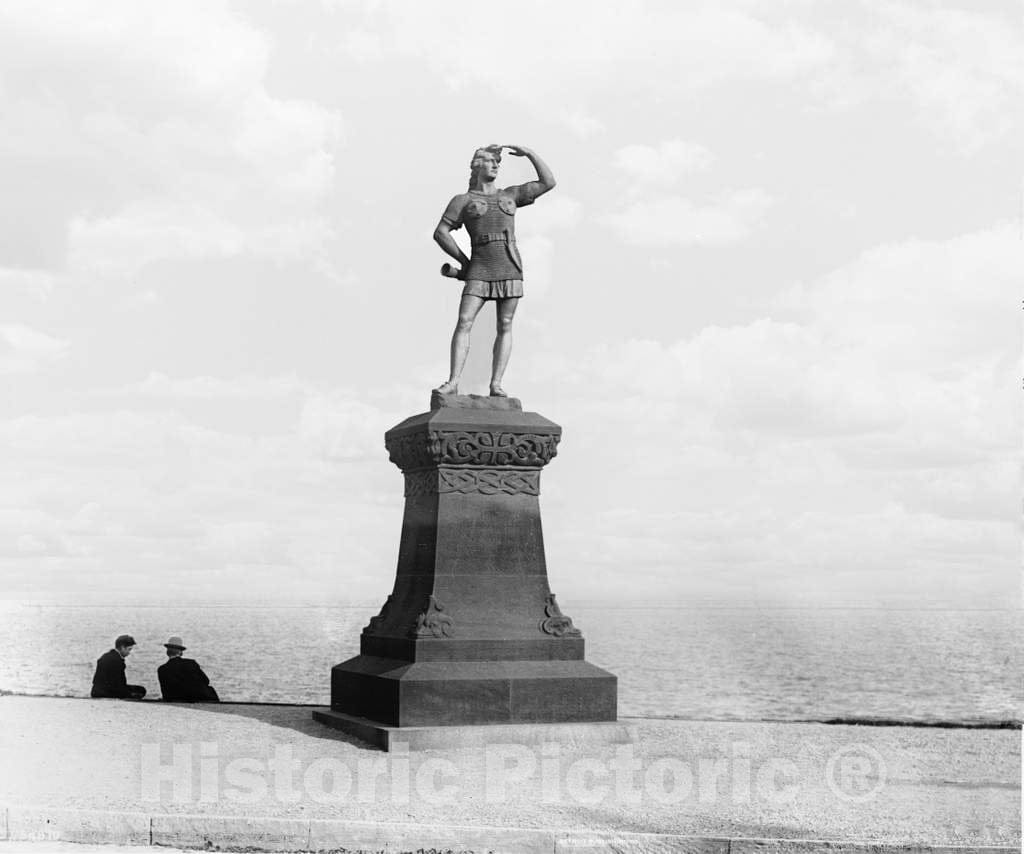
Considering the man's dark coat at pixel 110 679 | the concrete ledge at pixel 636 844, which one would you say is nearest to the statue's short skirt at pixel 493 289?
the man's dark coat at pixel 110 679

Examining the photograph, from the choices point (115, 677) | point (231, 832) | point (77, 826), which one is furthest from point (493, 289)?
point (77, 826)

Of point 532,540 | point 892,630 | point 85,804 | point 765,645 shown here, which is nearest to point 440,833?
point 85,804

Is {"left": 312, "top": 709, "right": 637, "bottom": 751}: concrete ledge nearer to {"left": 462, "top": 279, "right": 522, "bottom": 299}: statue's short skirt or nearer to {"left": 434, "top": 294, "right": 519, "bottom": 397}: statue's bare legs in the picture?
{"left": 434, "top": 294, "right": 519, "bottom": 397}: statue's bare legs

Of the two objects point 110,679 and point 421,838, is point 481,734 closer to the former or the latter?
point 421,838

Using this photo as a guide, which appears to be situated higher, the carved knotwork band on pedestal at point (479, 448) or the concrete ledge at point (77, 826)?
the carved knotwork band on pedestal at point (479, 448)

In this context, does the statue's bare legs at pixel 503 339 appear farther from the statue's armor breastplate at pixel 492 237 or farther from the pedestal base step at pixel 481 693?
the pedestal base step at pixel 481 693

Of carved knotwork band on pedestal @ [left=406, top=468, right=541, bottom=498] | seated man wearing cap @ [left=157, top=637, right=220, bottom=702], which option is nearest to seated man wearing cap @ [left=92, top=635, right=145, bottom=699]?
seated man wearing cap @ [left=157, top=637, right=220, bottom=702]

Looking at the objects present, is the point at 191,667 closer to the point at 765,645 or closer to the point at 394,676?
the point at 394,676

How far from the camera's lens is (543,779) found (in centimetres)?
990

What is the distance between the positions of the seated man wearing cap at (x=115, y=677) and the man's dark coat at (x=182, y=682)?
51 cm

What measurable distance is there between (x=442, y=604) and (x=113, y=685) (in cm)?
451

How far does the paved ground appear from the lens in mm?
8469

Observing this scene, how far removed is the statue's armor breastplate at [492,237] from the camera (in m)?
12.8

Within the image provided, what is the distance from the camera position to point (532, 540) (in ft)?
40.7
